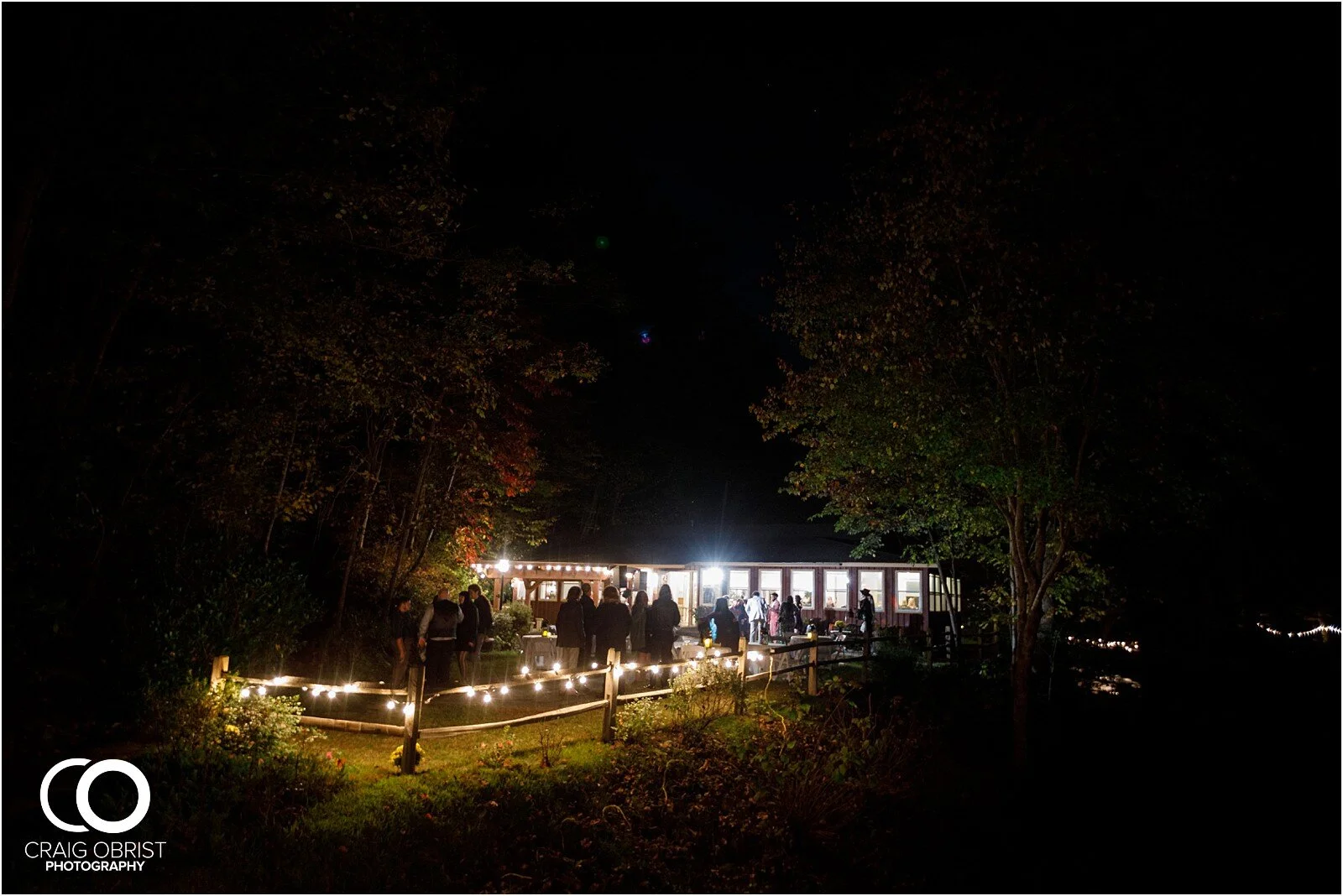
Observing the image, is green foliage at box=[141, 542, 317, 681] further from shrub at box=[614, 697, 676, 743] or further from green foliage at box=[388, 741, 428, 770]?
shrub at box=[614, 697, 676, 743]

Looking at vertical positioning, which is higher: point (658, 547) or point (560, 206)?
point (560, 206)

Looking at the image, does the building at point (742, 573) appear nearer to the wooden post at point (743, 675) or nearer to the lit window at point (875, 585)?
the lit window at point (875, 585)

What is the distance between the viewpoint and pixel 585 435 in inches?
1289

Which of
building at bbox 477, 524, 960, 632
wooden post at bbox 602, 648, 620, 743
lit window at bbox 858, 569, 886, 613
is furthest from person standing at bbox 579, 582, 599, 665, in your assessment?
lit window at bbox 858, 569, 886, 613

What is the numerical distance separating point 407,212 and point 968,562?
25.8 metres

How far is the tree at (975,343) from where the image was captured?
8984mm

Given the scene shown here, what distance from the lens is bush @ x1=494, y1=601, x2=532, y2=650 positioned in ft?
65.6

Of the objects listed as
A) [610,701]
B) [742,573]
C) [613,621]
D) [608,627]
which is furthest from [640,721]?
[742,573]

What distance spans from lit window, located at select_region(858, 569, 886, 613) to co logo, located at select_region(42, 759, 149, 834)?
22.7 meters

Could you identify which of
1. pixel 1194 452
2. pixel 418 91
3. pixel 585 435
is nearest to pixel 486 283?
pixel 418 91

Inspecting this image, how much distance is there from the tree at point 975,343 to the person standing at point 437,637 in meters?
6.43

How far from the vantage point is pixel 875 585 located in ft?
83.8

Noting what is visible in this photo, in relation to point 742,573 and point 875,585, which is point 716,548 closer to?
point 742,573

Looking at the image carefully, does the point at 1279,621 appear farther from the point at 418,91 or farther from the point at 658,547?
the point at 418,91
